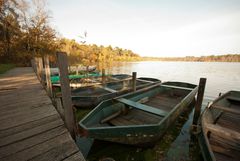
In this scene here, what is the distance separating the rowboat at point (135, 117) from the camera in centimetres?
271

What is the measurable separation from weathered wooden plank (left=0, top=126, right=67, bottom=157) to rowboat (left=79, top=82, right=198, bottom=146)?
558 millimetres

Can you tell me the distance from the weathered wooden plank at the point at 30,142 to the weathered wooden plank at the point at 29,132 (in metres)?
0.12

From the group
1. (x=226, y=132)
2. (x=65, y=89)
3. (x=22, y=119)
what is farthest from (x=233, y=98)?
(x=22, y=119)

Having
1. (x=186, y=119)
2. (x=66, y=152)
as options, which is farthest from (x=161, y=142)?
(x=66, y=152)

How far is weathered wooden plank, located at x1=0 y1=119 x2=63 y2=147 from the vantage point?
2029 millimetres

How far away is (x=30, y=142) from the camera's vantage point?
6.50ft

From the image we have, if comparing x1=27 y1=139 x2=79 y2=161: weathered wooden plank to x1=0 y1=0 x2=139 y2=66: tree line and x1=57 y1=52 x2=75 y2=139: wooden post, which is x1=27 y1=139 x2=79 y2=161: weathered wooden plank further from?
x1=0 y1=0 x2=139 y2=66: tree line

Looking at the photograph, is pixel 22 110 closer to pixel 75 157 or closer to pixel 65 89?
pixel 65 89

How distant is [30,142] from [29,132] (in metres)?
0.36

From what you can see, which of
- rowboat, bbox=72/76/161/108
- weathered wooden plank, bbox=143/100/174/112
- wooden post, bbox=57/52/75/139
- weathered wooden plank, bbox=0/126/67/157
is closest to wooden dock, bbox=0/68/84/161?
weathered wooden plank, bbox=0/126/67/157

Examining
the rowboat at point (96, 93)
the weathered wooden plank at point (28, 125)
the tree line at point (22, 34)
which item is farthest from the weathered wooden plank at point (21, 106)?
the tree line at point (22, 34)

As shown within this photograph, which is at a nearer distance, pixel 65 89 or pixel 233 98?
pixel 65 89

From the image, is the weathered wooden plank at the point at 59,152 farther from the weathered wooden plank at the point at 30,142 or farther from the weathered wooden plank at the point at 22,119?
the weathered wooden plank at the point at 22,119

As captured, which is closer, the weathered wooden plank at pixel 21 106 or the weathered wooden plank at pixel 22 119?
the weathered wooden plank at pixel 22 119
